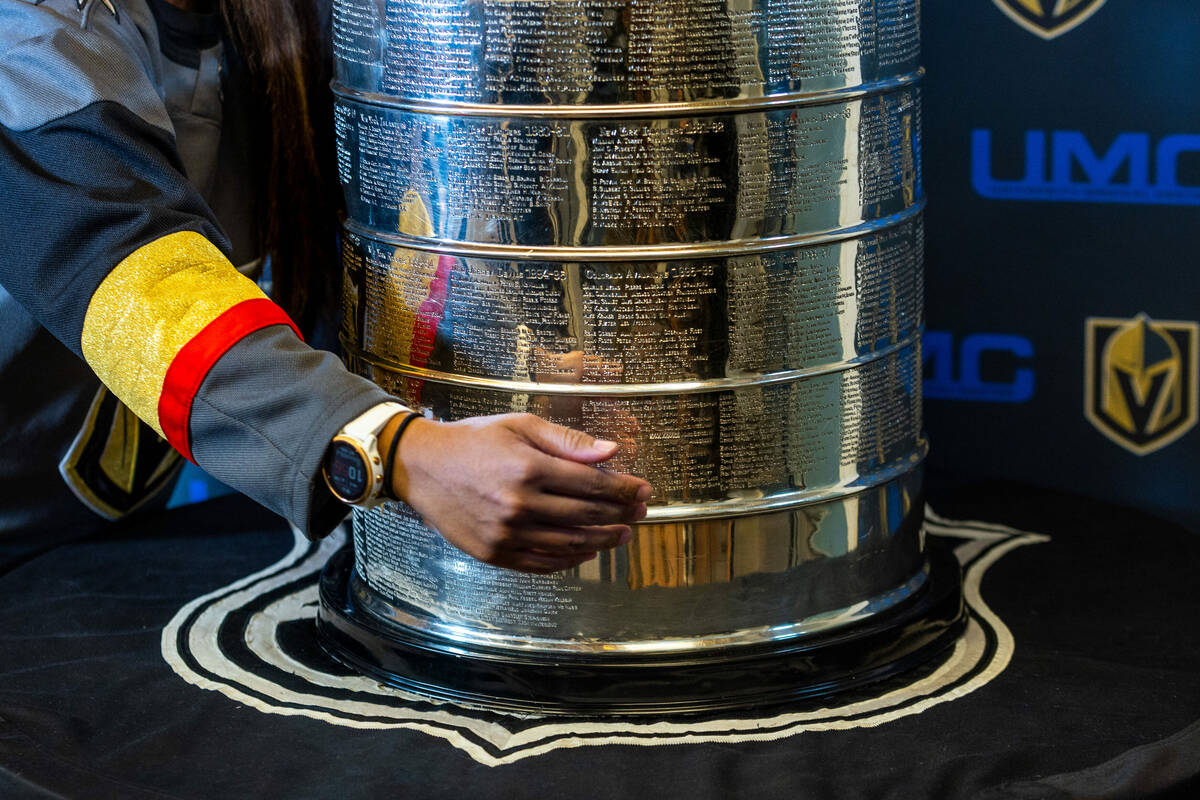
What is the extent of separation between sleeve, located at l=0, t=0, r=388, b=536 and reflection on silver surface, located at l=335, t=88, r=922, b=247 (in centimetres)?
17

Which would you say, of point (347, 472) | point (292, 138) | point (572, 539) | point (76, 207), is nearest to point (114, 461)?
point (292, 138)

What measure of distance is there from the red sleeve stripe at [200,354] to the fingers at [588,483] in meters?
0.27

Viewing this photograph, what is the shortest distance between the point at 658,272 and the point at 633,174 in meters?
0.08

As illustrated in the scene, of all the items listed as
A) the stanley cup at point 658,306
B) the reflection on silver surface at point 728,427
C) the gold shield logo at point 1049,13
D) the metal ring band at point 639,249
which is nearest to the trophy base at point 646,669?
the stanley cup at point 658,306

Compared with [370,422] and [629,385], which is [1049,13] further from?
[370,422]

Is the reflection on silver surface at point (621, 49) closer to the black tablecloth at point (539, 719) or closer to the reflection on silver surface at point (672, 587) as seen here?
the reflection on silver surface at point (672, 587)

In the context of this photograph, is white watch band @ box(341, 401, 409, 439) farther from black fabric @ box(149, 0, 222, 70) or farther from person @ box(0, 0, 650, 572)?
black fabric @ box(149, 0, 222, 70)

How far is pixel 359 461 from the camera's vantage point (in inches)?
41.3

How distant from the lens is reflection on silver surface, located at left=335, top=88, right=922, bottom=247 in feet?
3.63

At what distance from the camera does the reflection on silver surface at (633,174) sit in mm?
1106

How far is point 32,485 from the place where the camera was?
156 cm

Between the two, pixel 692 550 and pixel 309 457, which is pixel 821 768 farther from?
pixel 309 457

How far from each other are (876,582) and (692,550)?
0.68 ft

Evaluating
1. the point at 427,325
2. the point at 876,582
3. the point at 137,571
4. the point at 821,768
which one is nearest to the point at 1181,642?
the point at 876,582
